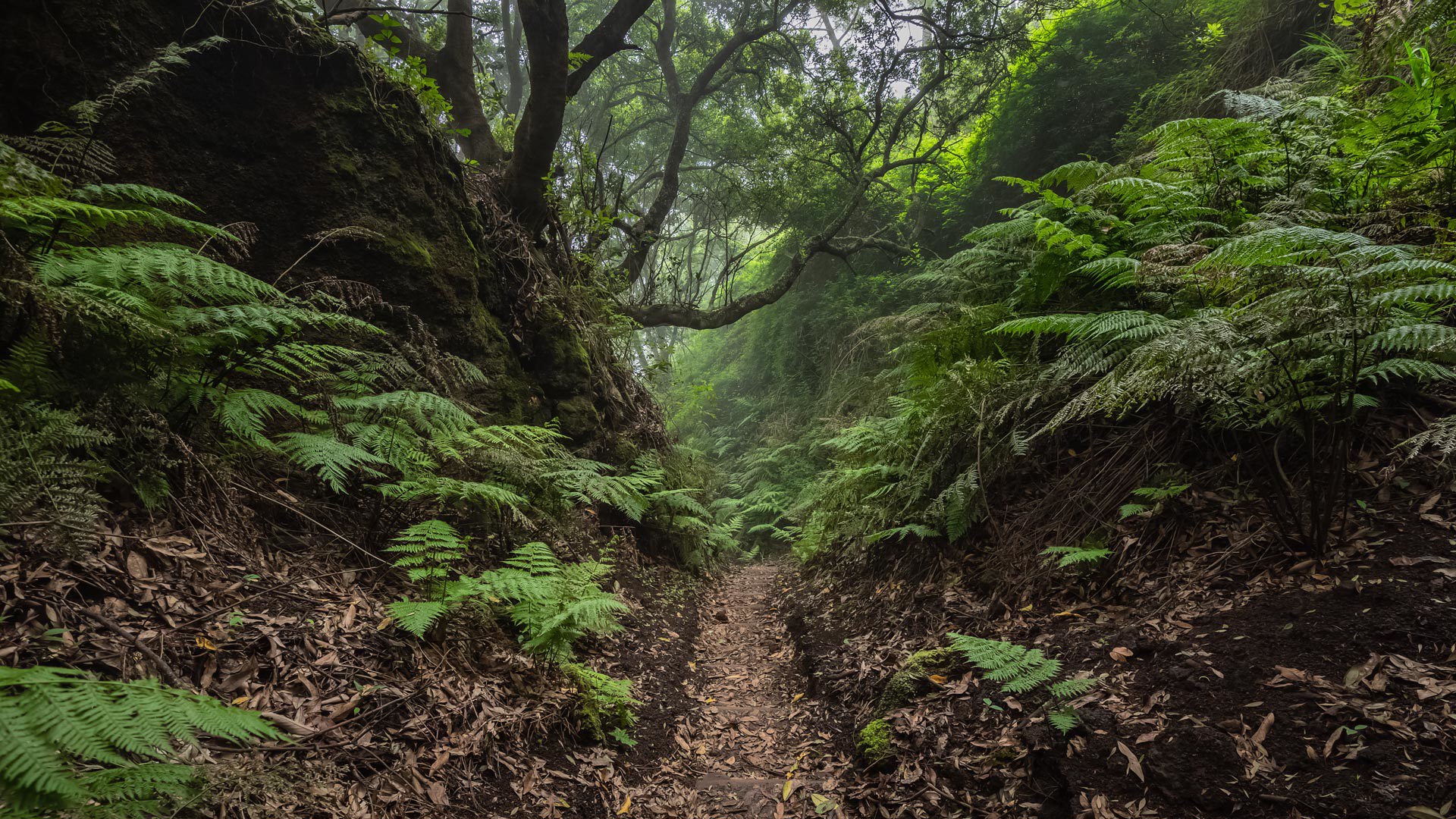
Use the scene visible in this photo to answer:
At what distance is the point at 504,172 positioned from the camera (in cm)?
626

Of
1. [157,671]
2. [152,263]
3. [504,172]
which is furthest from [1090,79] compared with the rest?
[157,671]

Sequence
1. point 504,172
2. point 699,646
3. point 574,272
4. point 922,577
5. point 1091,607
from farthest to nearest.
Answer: point 574,272, point 504,172, point 699,646, point 922,577, point 1091,607

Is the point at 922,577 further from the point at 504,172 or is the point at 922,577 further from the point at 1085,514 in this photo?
the point at 504,172

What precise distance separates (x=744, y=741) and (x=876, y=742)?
41.7 inches

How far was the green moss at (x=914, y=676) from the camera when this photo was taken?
3098 mm

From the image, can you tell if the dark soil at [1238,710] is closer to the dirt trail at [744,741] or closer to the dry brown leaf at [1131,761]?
the dry brown leaf at [1131,761]

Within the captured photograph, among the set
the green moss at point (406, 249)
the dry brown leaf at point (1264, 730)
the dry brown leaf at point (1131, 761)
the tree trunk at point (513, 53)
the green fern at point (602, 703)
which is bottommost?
the dry brown leaf at point (1131, 761)

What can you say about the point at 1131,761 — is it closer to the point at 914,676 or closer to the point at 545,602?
the point at 914,676

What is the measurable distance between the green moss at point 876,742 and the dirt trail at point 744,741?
0.27 m

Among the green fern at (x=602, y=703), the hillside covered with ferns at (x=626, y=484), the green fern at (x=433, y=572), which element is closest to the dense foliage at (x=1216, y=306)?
the hillside covered with ferns at (x=626, y=484)

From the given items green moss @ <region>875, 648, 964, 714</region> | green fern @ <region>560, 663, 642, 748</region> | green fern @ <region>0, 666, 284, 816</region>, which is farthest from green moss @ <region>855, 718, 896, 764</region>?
green fern @ <region>0, 666, 284, 816</region>

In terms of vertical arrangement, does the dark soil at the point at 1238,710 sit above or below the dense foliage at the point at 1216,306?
below

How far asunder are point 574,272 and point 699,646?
474 centimetres

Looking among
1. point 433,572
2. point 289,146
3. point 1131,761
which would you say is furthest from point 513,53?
point 1131,761
